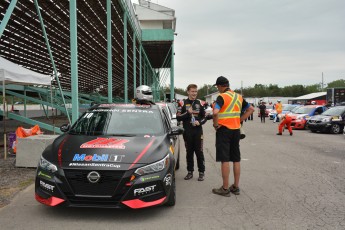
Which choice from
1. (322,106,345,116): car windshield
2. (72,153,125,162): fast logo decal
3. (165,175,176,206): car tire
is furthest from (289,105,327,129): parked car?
(72,153,125,162): fast logo decal

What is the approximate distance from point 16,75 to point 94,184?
642 centimetres

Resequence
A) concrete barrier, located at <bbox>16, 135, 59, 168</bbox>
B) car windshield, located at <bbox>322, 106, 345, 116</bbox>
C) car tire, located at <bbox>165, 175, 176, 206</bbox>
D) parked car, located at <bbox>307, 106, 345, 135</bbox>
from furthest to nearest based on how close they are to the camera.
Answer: car windshield, located at <bbox>322, 106, 345, 116</bbox>, parked car, located at <bbox>307, 106, 345, 135</bbox>, concrete barrier, located at <bbox>16, 135, 59, 168</bbox>, car tire, located at <bbox>165, 175, 176, 206</bbox>

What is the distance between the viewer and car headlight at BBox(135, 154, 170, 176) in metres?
4.09

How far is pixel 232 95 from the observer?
5453mm

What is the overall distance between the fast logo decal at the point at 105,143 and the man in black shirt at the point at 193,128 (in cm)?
206

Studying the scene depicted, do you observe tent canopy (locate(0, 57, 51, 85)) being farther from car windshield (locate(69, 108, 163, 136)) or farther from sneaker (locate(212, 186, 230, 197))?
sneaker (locate(212, 186, 230, 197))

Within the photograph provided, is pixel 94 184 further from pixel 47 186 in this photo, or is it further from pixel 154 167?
pixel 154 167

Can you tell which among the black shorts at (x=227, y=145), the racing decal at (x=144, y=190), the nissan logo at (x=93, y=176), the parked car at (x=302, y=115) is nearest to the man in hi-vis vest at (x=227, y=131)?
the black shorts at (x=227, y=145)

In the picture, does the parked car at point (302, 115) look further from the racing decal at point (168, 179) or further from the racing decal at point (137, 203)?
the racing decal at point (137, 203)

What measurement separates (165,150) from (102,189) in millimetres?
1045

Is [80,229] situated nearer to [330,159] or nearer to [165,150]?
[165,150]

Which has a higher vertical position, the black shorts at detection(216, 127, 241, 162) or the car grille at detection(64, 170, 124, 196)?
the black shorts at detection(216, 127, 241, 162)

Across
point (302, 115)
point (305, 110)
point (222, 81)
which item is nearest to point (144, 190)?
point (222, 81)

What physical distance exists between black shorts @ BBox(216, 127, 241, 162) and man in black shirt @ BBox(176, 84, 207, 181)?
3.32ft
